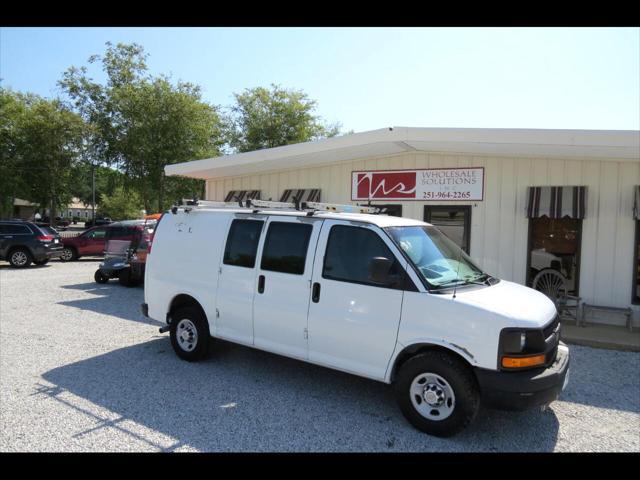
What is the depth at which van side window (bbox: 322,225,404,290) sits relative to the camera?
14.6 ft

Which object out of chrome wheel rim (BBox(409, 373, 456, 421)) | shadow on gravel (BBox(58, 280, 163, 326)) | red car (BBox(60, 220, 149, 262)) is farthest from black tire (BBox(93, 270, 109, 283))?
chrome wheel rim (BBox(409, 373, 456, 421))

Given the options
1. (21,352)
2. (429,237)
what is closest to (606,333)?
(429,237)

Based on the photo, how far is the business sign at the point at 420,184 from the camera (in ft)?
30.0

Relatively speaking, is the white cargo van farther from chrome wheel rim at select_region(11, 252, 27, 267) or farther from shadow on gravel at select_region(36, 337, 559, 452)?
chrome wheel rim at select_region(11, 252, 27, 267)

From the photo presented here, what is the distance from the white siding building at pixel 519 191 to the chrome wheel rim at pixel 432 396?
532 centimetres

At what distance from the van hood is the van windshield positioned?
25 centimetres

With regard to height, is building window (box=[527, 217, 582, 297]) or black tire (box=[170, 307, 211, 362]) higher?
building window (box=[527, 217, 582, 297])

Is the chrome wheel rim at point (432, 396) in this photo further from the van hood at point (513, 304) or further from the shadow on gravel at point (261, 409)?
the van hood at point (513, 304)

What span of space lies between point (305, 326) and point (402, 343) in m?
1.10

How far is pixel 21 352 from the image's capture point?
619cm

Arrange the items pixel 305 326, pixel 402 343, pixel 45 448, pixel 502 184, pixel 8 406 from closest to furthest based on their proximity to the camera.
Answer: pixel 45 448 < pixel 402 343 < pixel 8 406 < pixel 305 326 < pixel 502 184

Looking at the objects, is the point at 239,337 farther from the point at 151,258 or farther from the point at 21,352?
the point at 21,352
